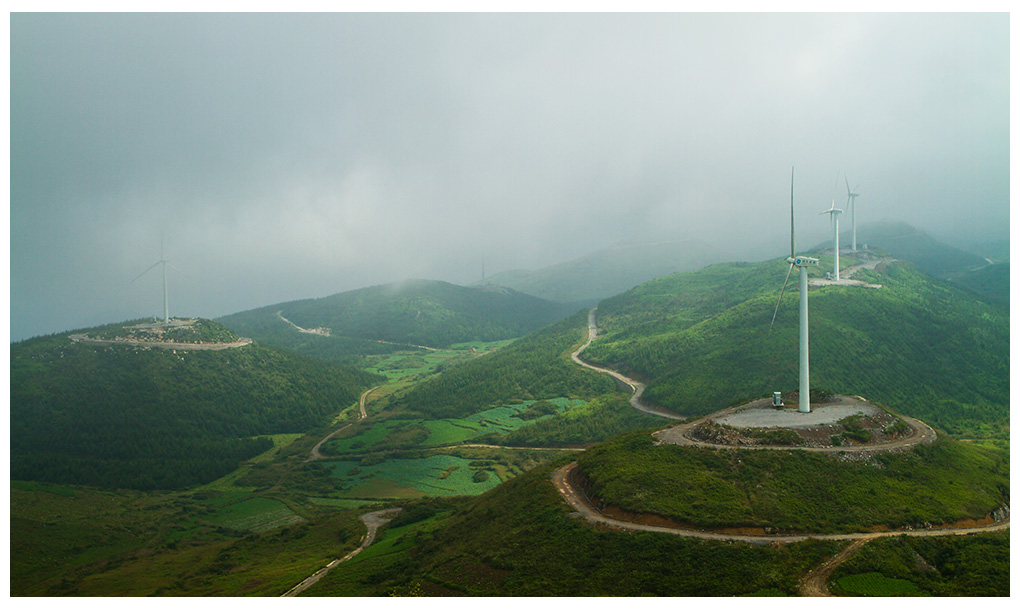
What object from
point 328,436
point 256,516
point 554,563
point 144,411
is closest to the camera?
point 554,563

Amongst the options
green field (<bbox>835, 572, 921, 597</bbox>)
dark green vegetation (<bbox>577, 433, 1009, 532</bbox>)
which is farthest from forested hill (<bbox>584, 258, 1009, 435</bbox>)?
green field (<bbox>835, 572, 921, 597</bbox>)

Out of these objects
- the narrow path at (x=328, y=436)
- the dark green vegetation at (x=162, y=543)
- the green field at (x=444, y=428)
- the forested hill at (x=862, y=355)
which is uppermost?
the forested hill at (x=862, y=355)

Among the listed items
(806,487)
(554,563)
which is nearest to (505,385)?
(806,487)

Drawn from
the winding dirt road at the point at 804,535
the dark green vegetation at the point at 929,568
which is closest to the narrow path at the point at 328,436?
the winding dirt road at the point at 804,535

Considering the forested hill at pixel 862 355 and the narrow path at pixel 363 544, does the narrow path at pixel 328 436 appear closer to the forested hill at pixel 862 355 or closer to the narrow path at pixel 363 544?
the narrow path at pixel 363 544

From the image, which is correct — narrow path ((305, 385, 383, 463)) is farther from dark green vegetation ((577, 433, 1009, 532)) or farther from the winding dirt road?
dark green vegetation ((577, 433, 1009, 532))

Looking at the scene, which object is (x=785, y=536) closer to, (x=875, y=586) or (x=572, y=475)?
(x=875, y=586)
